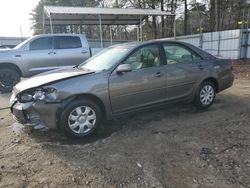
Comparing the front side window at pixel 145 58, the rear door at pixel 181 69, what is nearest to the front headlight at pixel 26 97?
the front side window at pixel 145 58

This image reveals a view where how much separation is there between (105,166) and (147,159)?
582mm

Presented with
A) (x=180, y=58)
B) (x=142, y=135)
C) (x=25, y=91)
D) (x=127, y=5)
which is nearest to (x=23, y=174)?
(x=25, y=91)

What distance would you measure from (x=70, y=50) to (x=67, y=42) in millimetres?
340

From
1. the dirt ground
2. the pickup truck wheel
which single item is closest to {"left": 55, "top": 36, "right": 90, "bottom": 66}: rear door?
the pickup truck wheel

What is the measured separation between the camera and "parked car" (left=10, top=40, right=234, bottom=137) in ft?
14.1

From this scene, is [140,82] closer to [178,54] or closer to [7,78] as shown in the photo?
[178,54]

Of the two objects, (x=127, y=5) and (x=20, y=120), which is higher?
(x=127, y=5)

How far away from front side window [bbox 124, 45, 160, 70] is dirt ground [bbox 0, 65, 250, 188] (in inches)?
43.7

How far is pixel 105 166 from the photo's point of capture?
11.6 ft

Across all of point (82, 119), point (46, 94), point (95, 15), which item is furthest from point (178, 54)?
point (95, 15)

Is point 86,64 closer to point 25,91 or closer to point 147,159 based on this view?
point 25,91

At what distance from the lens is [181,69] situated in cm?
549

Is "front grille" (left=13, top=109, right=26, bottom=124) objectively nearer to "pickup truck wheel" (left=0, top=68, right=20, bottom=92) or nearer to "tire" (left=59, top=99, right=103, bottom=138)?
"tire" (left=59, top=99, right=103, bottom=138)

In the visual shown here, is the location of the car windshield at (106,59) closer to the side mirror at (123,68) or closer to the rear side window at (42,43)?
the side mirror at (123,68)
